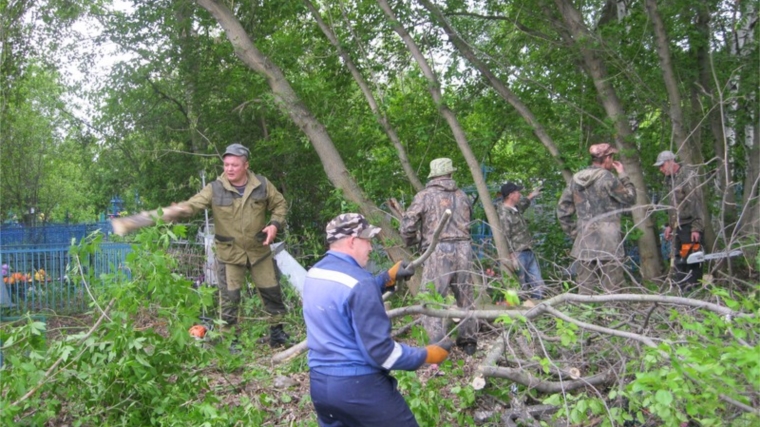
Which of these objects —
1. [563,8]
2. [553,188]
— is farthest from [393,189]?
[563,8]

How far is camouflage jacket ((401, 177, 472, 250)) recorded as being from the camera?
255 inches

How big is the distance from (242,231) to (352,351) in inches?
139

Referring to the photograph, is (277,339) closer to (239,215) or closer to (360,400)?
(239,215)

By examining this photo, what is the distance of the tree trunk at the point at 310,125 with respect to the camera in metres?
8.16

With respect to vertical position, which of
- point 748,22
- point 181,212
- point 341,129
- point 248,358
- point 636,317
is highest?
point 748,22

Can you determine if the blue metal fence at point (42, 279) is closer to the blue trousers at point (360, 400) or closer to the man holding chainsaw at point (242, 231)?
the man holding chainsaw at point (242, 231)

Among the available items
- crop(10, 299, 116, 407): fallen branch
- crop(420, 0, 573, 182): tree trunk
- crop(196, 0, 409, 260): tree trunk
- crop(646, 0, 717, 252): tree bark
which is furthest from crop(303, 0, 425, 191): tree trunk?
crop(10, 299, 116, 407): fallen branch

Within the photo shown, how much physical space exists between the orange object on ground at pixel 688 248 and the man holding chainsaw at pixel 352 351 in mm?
4828

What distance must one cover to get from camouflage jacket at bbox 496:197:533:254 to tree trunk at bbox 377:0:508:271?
103 millimetres

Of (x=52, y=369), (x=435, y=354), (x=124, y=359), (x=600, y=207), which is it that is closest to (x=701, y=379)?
(x=435, y=354)

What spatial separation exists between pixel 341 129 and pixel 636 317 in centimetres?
520

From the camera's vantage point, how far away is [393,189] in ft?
29.2

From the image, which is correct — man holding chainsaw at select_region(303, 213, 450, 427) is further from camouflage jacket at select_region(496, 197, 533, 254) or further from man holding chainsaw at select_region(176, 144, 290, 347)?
camouflage jacket at select_region(496, 197, 533, 254)

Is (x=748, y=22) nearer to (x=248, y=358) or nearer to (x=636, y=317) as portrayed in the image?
(x=636, y=317)
